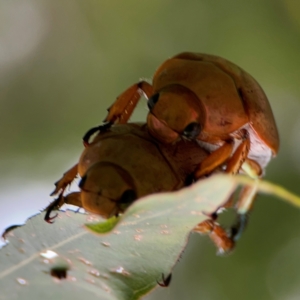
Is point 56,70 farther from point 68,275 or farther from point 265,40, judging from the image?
point 68,275

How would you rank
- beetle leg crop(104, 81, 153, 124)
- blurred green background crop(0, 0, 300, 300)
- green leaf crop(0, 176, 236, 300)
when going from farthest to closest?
1. blurred green background crop(0, 0, 300, 300)
2. beetle leg crop(104, 81, 153, 124)
3. green leaf crop(0, 176, 236, 300)

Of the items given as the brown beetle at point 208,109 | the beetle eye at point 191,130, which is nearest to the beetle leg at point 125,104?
the brown beetle at point 208,109

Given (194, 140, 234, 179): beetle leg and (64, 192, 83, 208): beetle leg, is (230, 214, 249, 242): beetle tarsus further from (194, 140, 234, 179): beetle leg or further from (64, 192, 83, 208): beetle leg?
(64, 192, 83, 208): beetle leg

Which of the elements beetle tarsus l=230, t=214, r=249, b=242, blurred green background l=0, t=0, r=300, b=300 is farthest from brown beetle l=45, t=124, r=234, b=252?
blurred green background l=0, t=0, r=300, b=300

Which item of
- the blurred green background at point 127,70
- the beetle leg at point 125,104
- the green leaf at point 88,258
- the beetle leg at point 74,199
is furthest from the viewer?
the blurred green background at point 127,70

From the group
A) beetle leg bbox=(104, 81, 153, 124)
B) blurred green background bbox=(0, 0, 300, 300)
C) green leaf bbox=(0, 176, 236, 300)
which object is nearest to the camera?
green leaf bbox=(0, 176, 236, 300)

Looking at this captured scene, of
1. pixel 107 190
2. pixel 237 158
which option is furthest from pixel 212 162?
pixel 107 190

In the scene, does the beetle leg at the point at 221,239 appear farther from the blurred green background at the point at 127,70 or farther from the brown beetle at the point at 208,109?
the blurred green background at the point at 127,70
